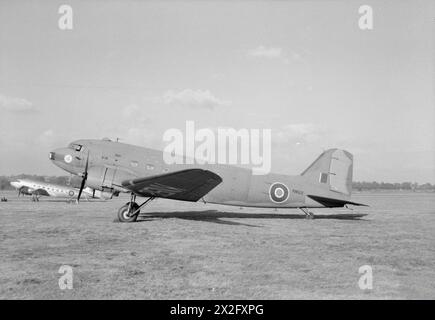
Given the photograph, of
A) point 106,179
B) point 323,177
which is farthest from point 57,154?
point 323,177

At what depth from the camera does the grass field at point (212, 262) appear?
5285 mm

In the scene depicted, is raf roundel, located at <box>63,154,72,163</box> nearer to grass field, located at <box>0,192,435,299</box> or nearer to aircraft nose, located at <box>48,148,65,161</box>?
aircraft nose, located at <box>48,148,65,161</box>

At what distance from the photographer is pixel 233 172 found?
15695 mm

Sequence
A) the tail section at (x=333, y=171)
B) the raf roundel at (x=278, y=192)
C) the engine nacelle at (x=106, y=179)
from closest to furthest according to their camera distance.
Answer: the engine nacelle at (x=106, y=179) → the raf roundel at (x=278, y=192) → the tail section at (x=333, y=171)

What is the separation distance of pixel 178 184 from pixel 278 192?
16.5ft

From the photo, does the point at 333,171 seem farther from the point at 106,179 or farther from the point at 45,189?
the point at 45,189

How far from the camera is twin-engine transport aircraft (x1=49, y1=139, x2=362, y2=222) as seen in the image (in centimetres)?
1373

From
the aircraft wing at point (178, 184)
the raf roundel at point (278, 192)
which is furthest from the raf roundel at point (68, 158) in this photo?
the raf roundel at point (278, 192)

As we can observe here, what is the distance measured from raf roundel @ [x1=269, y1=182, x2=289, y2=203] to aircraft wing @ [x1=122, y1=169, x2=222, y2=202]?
10.3ft

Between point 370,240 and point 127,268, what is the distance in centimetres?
724

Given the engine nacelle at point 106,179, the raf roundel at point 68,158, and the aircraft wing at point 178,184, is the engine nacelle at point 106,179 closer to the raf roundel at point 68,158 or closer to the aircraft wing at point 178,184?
the aircraft wing at point 178,184

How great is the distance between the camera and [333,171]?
660 inches
